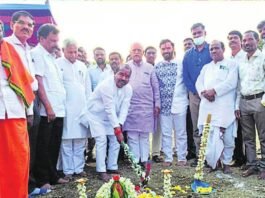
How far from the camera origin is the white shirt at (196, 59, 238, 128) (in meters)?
5.59

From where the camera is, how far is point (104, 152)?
17.6ft

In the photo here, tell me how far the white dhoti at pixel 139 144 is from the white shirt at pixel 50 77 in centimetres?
136

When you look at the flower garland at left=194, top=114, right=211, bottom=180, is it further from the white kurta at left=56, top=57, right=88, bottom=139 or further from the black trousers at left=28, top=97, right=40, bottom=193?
the black trousers at left=28, top=97, right=40, bottom=193

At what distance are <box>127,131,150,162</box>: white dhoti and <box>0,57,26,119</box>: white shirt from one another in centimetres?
258

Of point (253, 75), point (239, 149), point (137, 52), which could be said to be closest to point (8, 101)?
point (137, 52)

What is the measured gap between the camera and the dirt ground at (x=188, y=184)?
4.53 m

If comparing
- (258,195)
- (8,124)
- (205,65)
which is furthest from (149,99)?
(8,124)

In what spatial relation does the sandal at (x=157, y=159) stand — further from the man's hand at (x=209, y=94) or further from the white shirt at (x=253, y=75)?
the white shirt at (x=253, y=75)

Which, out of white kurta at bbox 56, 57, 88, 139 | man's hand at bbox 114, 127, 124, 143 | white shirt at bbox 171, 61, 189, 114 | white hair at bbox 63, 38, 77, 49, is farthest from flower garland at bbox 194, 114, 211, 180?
white hair at bbox 63, 38, 77, 49

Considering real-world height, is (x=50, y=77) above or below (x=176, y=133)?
above

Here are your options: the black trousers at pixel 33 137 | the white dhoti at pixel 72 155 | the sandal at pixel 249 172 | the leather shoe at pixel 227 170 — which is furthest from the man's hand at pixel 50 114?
the sandal at pixel 249 172

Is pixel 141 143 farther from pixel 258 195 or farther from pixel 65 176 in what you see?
pixel 258 195

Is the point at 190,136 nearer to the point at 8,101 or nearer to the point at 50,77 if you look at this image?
the point at 50,77

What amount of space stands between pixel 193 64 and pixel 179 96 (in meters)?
0.57
